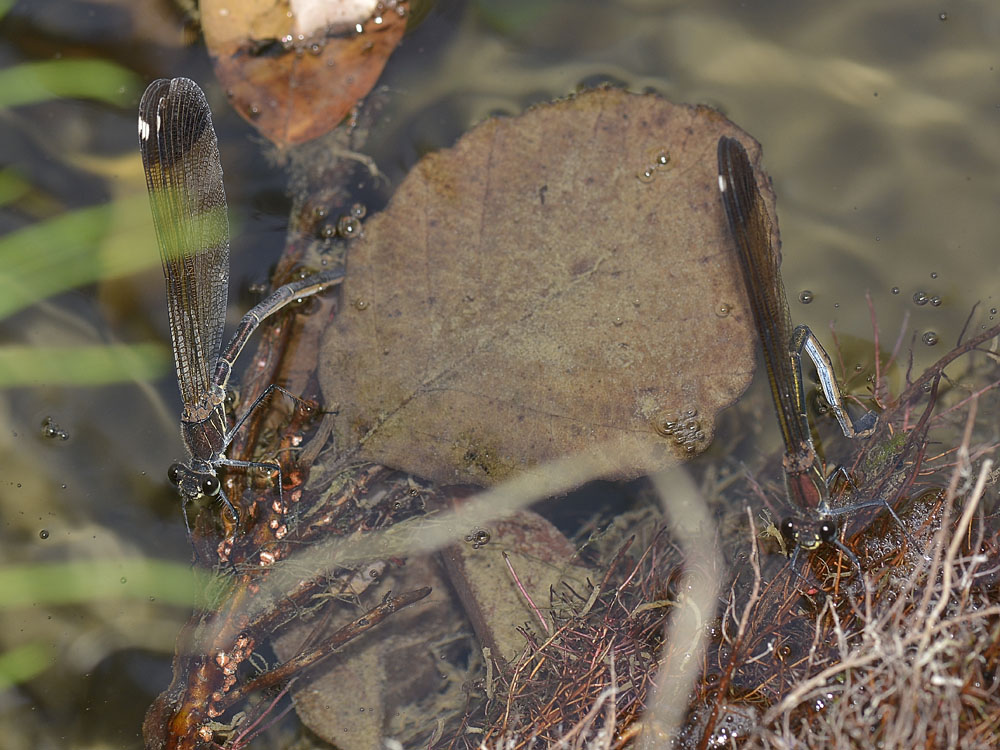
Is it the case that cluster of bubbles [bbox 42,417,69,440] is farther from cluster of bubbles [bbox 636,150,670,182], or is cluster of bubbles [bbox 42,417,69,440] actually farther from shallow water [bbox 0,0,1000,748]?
cluster of bubbles [bbox 636,150,670,182]

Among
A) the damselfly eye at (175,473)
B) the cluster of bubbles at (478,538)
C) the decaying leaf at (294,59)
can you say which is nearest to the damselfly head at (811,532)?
the cluster of bubbles at (478,538)

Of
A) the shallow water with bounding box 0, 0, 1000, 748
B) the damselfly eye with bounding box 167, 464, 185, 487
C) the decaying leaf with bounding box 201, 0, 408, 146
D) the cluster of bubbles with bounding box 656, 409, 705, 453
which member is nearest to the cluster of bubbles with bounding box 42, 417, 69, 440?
the shallow water with bounding box 0, 0, 1000, 748

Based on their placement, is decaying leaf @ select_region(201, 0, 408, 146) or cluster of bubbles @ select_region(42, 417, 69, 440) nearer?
cluster of bubbles @ select_region(42, 417, 69, 440)

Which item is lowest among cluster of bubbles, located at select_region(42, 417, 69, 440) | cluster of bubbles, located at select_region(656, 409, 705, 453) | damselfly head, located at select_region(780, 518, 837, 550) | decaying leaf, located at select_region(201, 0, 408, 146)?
damselfly head, located at select_region(780, 518, 837, 550)

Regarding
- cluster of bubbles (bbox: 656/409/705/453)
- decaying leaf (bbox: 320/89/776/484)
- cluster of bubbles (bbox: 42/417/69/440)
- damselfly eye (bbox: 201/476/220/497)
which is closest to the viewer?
cluster of bubbles (bbox: 656/409/705/453)

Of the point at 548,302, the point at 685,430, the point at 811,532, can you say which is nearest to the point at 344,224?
the point at 548,302

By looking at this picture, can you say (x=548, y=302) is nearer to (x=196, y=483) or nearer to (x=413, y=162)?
(x=413, y=162)
